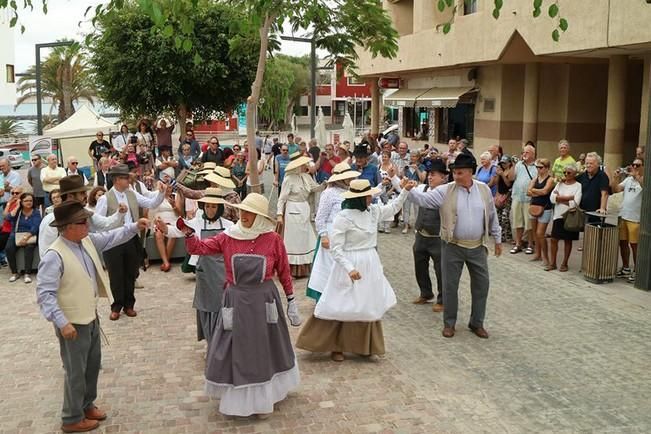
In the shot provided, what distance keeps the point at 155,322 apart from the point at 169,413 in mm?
2851

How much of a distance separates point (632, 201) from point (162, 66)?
1662cm

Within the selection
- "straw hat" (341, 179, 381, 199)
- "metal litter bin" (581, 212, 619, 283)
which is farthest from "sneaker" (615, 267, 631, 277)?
"straw hat" (341, 179, 381, 199)

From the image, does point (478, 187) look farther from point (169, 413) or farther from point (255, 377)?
point (169, 413)

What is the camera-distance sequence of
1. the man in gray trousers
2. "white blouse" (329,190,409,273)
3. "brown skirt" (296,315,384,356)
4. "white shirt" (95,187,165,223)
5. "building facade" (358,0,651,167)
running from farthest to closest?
"building facade" (358,0,651,167) < "white shirt" (95,187,165,223) < the man in gray trousers < "brown skirt" (296,315,384,356) < "white blouse" (329,190,409,273)

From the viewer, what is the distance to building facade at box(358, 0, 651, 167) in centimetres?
1523

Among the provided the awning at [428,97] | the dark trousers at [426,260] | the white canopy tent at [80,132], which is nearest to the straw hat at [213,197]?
the dark trousers at [426,260]

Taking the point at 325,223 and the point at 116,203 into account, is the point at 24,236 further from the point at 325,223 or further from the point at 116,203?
the point at 325,223

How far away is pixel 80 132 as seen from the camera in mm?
22344

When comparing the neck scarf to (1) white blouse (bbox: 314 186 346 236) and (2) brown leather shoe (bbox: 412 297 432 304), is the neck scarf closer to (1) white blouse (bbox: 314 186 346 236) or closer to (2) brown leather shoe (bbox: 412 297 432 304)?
(1) white blouse (bbox: 314 186 346 236)

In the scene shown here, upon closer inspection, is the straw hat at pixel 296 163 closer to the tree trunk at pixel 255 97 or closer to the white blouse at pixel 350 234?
the tree trunk at pixel 255 97

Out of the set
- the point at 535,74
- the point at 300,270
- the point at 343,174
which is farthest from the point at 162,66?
the point at 343,174

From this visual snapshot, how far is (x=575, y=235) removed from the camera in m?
11.1

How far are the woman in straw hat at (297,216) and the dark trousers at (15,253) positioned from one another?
13.1 feet

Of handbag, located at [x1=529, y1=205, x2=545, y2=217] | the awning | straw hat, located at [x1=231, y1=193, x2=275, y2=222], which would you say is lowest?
handbag, located at [x1=529, y1=205, x2=545, y2=217]
